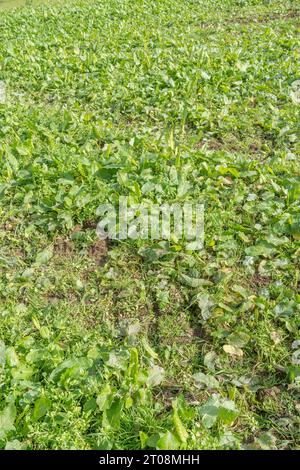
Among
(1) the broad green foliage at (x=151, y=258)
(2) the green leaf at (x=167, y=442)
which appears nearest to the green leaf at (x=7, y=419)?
(1) the broad green foliage at (x=151, y=258)

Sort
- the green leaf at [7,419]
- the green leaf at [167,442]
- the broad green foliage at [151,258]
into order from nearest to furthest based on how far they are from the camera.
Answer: the green leaf at [167,442] < the green leaf at [7,419] < the broad green foliage at [151,258]

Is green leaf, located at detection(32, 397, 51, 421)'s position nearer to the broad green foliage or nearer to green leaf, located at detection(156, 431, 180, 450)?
the broad green foliage

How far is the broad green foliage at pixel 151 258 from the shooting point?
7.44 feet

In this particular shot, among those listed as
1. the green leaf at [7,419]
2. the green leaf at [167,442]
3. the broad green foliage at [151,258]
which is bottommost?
the green leaf at [167,442]

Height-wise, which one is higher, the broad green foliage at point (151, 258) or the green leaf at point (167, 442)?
the broad green foliage at point (151, 258)

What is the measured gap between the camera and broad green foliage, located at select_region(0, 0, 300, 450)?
89.3 inches

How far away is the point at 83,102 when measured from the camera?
5.05 m

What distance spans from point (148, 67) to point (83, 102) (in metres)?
1.08

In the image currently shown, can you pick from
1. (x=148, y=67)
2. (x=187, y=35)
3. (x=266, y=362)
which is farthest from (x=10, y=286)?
(x=187, y=35)

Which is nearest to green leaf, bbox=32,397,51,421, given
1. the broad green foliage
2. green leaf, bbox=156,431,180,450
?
the broad green foliage

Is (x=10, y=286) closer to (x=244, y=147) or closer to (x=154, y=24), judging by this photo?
(x=244, y=147)

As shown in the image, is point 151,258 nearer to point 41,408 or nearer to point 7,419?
point 41,408

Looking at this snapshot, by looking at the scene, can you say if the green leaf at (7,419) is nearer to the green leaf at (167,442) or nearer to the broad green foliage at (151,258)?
the broad green foliage at (151,258)

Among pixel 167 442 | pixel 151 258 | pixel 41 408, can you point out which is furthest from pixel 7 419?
pixel 151 258
